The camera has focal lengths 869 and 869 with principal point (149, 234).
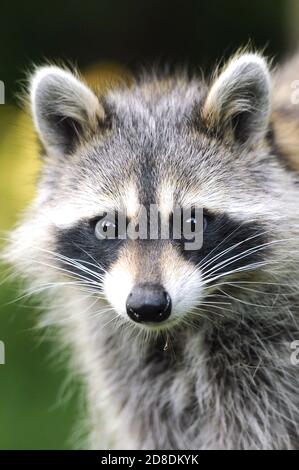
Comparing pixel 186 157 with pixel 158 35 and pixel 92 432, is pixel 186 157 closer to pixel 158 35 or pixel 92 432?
pixel 92 432

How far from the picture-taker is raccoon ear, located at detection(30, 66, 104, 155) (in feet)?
14.7

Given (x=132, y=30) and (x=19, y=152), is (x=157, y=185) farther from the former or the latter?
(x=132, y=30)

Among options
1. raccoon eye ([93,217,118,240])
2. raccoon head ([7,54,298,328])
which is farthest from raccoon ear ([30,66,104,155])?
raccoon eye ([93,217,118,240])

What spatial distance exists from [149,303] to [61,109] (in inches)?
50.9

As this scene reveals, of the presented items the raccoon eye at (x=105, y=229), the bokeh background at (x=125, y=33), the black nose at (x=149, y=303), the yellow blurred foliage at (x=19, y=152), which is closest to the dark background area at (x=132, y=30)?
the bokeh background at (x=125, y=33)

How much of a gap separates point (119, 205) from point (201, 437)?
4.70 ft

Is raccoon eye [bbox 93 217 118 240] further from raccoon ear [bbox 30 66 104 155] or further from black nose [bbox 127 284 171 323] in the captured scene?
raccoon ear [bbox 30 66 104 155]

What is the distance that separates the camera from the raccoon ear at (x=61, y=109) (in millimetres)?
4488

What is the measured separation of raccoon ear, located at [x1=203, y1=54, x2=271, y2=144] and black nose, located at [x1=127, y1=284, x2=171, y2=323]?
1.03m

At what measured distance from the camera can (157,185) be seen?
4.14 metres

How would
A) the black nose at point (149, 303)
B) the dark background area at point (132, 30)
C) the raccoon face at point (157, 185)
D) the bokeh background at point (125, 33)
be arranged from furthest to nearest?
the dark background area at point (132, 30), the bokeh background at point (125, 33), the raccoon face at point (157, 185), the black nose at point (149, 303)

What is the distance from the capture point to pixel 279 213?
4.41 m

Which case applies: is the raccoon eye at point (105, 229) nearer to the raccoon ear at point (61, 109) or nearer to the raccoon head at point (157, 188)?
the raccoon head at point (157, 188)

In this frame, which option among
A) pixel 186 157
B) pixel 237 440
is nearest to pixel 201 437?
pixel 237 440
